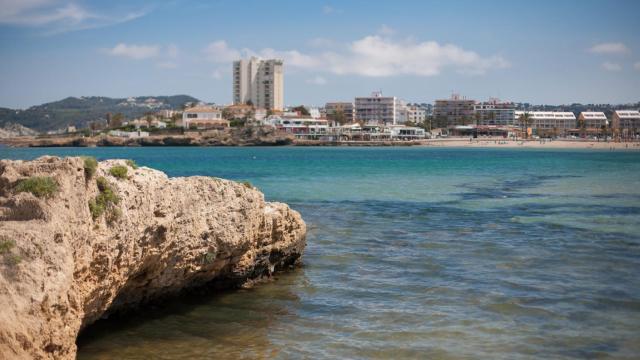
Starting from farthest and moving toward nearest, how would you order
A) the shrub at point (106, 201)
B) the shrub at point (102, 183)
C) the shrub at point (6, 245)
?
the shrub at point (102, 183), the shrub at point (106, 201), the shrub at point (6, 245)

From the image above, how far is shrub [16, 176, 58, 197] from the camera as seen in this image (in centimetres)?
954

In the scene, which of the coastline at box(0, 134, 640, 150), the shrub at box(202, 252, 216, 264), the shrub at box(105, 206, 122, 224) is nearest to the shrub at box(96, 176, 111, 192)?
the shrub at box(105, 206, 122, 224)

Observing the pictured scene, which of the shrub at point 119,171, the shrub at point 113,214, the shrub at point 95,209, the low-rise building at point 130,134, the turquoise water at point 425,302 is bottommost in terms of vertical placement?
the turquoise water at point 425,302

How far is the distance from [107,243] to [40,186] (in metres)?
1.52

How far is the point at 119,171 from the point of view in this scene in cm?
1184

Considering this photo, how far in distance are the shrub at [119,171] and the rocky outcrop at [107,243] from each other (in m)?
0.05

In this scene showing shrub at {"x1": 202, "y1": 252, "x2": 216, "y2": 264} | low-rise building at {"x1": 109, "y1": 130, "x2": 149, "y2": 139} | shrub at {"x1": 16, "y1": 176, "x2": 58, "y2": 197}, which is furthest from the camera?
low-rise building at {"x1": 109, "y1": 130, "x2": 149, "y2": 139}

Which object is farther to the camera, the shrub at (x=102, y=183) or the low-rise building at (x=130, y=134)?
the low-rise building at (x=130, y=134)

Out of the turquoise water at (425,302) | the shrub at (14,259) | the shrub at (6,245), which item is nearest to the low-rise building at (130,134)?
the turquoise water at (425,302)

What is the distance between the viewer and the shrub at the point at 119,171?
11.7m

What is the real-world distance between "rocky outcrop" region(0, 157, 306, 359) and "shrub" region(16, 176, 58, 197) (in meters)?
0.03

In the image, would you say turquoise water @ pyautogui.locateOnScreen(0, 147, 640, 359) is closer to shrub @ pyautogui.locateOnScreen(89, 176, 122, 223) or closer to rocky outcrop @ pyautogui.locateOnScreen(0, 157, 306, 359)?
rocky outcrop @ pyautogui.locateOnScreen(0, 157, 306, 359)

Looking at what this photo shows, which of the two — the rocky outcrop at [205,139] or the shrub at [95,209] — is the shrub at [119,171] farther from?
the rocky outcrop at [205,139]

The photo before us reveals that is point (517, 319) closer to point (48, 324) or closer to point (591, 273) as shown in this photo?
point (591, 273)
